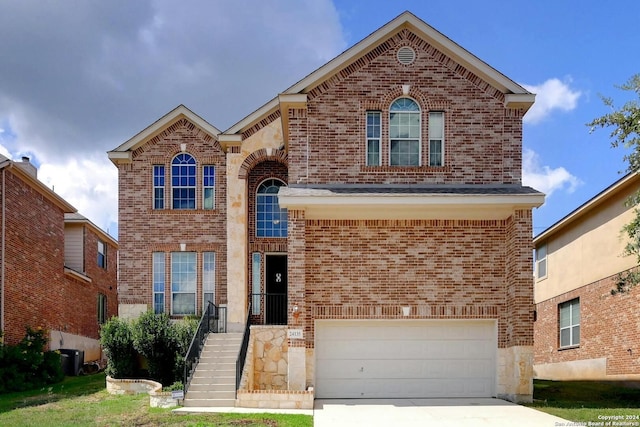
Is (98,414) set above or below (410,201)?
below

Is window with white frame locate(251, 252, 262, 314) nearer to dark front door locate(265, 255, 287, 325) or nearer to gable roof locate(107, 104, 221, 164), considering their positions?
dark front door locate(265, 255, 287, 325)

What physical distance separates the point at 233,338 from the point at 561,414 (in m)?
9.12

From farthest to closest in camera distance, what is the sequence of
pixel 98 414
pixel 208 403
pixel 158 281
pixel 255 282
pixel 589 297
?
pixel 589 297
pixel 158 281
pixel 255 282
pixel 208 403
pixel 98 414

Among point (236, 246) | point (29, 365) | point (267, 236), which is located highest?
point (267, 236)

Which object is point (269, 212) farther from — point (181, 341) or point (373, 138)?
point (373, 138)

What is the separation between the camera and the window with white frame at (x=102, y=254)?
31.5m

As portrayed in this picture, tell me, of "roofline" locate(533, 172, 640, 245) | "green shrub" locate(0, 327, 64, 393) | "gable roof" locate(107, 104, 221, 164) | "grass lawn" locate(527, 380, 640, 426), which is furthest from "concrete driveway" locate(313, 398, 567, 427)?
"gable roof" locate(107, 104, 221, 164)

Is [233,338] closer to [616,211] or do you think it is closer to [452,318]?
[452,318]

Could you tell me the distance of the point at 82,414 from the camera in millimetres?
14375

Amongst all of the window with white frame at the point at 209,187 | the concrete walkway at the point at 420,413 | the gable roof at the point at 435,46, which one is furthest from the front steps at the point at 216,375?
the gable roof at the point at 435,46

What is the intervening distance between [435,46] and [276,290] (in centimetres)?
928

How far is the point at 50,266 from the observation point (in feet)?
83.7

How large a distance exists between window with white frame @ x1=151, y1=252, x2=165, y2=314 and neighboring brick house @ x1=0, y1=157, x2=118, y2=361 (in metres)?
4.82

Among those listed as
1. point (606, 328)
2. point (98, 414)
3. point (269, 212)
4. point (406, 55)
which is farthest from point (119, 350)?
point (606, 328)
